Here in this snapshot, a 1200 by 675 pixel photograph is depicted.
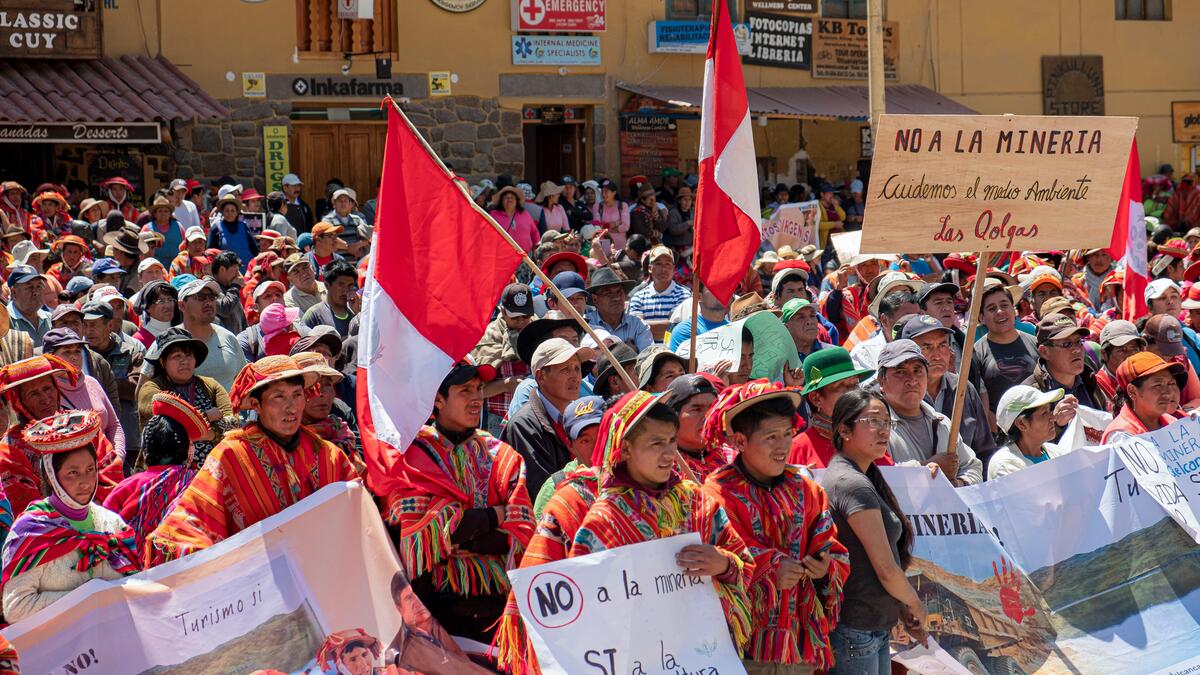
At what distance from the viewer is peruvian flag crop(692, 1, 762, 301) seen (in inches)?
304

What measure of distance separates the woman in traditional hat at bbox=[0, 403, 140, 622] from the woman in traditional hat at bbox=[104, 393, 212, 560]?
0.26 meters

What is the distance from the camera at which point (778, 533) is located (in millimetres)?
5324

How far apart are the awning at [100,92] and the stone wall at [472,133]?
9.99ft

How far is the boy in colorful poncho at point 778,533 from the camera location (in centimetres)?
527

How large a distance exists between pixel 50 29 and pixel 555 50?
23.6 ft

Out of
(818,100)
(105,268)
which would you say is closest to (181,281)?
(105,268)

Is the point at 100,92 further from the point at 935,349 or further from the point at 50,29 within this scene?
the point at 935,349

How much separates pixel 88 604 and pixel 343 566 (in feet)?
3.14

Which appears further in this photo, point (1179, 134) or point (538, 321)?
point (1179, 134)

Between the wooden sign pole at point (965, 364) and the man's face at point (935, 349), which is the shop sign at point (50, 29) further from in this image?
the wooden sign pole at point (965, 364)

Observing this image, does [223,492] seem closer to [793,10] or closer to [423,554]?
[423,554]

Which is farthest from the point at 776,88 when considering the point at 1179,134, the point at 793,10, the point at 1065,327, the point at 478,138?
the point at 1065,327

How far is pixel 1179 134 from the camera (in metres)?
28.4

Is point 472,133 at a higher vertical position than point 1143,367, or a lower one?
higher
